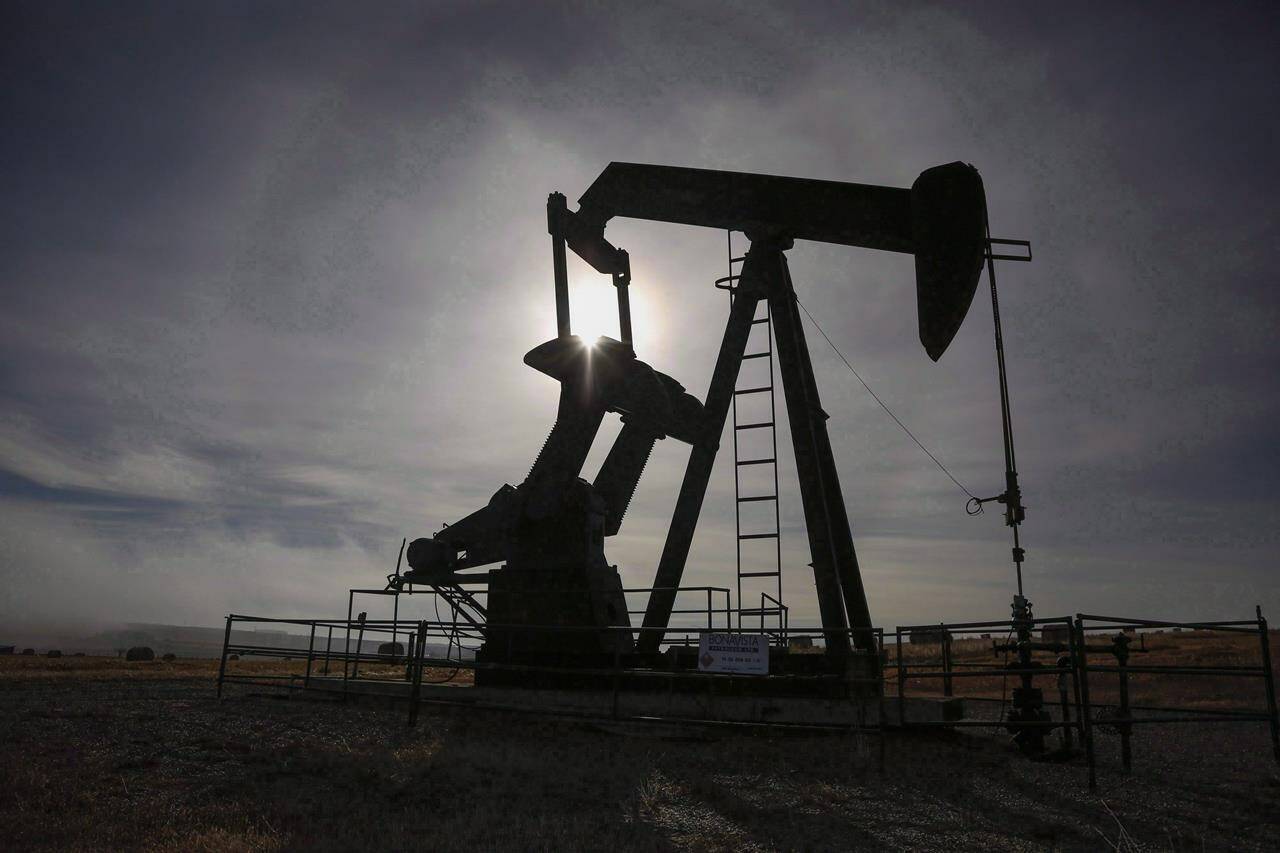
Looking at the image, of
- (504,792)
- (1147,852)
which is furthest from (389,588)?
(1147,852)

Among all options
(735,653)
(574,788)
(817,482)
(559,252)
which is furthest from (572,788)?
(559,252)

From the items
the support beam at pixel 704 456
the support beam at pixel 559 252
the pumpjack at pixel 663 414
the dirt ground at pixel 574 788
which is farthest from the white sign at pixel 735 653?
the support beam at pixel 559 252

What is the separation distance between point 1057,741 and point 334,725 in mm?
8226

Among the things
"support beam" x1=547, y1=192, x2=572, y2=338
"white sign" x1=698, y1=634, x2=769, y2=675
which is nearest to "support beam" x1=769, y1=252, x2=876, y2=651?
"white sign" x1=698, y1=634, x2=769, y2=675

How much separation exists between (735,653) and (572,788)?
2468 mm

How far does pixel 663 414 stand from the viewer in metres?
11.6

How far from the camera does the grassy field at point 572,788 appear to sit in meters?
4.80

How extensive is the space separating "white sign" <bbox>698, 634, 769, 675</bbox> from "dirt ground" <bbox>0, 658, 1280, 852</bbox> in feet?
2.53

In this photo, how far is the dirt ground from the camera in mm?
4801

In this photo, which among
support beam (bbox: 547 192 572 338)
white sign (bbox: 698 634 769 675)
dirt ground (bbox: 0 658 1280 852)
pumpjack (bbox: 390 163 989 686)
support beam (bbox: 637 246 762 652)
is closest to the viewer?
dirt ground (bbox: 0 658 1280 852)

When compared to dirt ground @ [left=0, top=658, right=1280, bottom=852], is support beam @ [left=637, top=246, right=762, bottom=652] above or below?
above

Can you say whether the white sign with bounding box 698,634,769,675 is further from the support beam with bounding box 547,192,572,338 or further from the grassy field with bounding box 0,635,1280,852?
the support beam with bounding box 547,192,572,338

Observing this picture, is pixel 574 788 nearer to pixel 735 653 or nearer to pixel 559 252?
pixel 735 653

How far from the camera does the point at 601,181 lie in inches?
479
